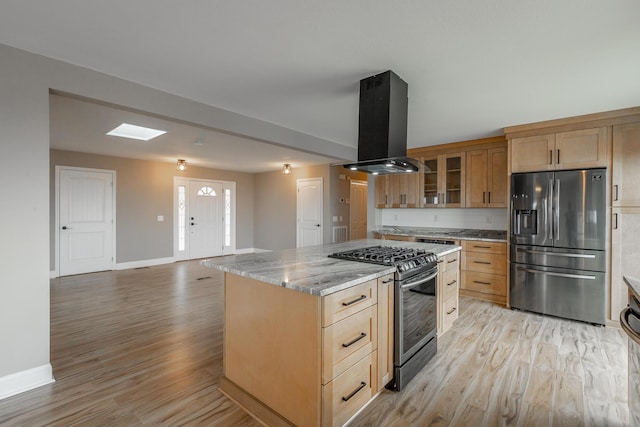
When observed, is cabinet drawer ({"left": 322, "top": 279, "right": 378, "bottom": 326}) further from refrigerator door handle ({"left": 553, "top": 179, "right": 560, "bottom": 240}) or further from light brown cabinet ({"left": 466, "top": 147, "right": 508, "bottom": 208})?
light brown cabinet ({"left": 466, "top": 147, "right": 508, "bottom": 208})

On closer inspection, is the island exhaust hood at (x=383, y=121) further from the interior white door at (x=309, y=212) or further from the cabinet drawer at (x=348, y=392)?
the interior white door at (x=309, y=212)

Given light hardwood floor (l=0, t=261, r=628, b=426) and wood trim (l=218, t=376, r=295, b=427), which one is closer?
wood trim (l=218, t=376, r=295, b=427)

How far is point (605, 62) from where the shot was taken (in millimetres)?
2279

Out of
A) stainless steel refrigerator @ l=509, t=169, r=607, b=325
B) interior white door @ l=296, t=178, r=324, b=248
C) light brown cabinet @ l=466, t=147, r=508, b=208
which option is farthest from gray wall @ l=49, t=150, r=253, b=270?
stainless steel refrigerator @ l=509, t=169, r=607, b=325

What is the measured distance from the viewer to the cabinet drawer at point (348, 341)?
5.22ft

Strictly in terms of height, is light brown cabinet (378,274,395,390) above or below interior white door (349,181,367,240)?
below

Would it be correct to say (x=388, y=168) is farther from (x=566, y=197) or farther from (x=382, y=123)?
(x=566, y=197)

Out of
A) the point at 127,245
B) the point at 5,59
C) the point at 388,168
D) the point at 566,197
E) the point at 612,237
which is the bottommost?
the point at 127,245

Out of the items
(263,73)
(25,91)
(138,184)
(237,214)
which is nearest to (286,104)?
(263,73)

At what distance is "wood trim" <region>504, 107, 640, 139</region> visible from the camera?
3.25 metres

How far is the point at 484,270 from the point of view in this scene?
168 inches

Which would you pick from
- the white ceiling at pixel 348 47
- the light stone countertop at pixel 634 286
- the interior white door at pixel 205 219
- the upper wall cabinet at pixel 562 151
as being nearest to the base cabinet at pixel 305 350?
the light stone countertop at pixel 634 286

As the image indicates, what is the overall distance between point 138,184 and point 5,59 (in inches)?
191

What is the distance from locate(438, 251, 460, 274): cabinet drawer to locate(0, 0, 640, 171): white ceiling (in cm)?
159
